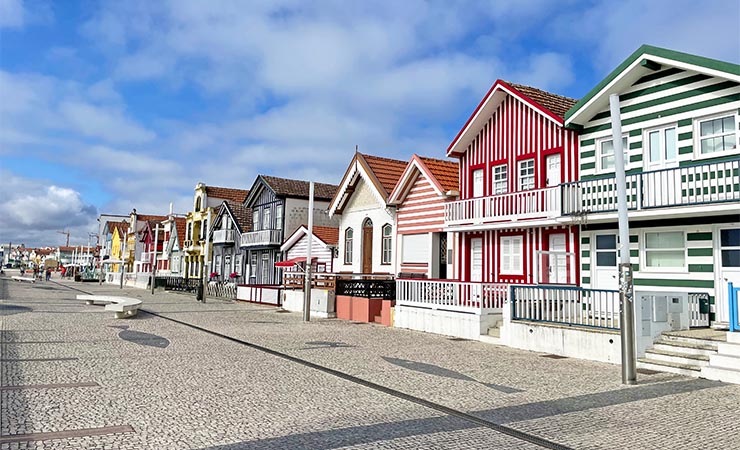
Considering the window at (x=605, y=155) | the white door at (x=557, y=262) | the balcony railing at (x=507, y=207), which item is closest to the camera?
the window at (x=605, y=155)

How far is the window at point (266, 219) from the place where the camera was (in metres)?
39.4

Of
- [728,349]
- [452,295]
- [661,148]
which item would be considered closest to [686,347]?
[728,349]

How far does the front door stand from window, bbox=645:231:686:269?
13186mm

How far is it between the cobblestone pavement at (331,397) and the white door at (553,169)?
21.5 ft

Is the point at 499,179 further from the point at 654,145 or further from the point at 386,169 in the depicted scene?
the point at 386,169

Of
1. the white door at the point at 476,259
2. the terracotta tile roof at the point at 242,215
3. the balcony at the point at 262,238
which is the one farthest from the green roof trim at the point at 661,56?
the terracotta tile roof at the point at 242,215

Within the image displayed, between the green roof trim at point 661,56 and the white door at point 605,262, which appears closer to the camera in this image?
the green roof trim at point 661,56

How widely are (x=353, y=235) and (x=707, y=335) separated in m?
17.5

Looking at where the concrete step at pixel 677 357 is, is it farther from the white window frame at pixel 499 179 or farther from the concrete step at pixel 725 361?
the white window frame at pixel 499 179

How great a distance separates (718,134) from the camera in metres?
13.9

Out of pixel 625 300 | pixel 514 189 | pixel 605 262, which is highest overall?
pixel 514 189

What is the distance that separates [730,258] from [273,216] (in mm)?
29615

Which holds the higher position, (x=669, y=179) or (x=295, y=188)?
(x=295, y=188)

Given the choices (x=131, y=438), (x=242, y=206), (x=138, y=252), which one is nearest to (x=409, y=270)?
(x=131, y=438)
